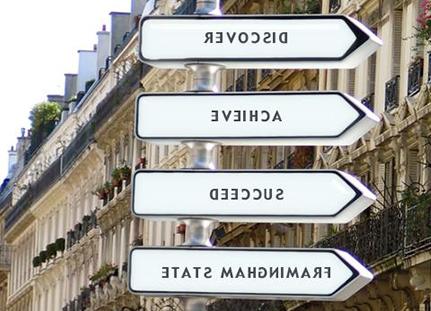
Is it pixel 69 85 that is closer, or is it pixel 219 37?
pixel 219 37

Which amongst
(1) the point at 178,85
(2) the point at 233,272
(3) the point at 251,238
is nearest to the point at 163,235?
(1) the point at 178,85

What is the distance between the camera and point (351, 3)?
128 feet

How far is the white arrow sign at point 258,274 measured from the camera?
33.9ft

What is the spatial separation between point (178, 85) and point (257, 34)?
49.7 m

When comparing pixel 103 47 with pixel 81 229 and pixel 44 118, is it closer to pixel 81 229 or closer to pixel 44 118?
pixel 81 229

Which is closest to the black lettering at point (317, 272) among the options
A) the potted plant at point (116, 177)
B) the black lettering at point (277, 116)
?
the black lettering at point (277, 116)

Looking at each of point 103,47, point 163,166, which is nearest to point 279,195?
point 163,166

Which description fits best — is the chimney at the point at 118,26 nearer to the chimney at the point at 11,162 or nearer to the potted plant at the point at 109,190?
the potted plant at the point at 109,190

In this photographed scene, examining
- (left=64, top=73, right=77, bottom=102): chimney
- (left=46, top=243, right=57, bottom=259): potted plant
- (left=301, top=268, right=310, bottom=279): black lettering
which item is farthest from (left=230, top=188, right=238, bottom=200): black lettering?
(left=64, top=73, right=77, bottom=102): chimney

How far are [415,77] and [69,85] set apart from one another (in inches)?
2472

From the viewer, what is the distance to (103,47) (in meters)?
83.1

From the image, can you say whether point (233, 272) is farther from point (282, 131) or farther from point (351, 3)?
point (351, 3)

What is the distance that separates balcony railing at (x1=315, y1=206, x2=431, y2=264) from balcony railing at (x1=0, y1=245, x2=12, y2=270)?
238 ft

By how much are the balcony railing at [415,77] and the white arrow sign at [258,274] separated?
22.7 meters
